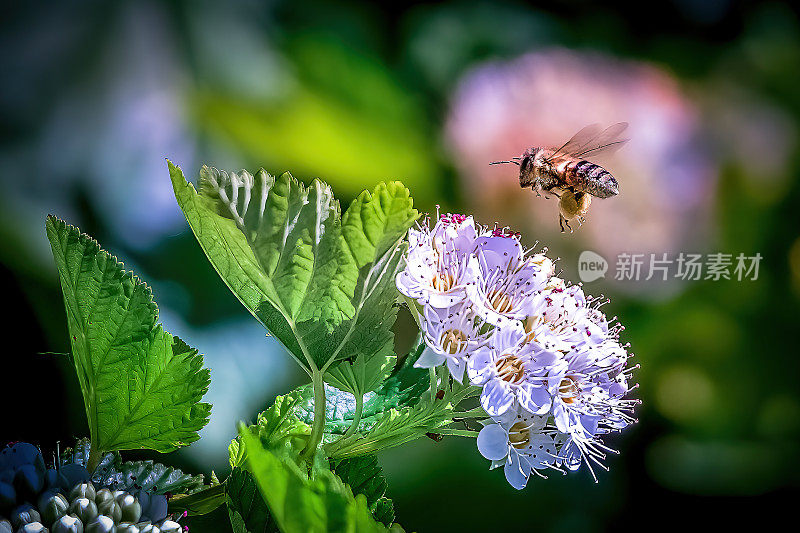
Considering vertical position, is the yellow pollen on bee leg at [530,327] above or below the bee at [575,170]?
below

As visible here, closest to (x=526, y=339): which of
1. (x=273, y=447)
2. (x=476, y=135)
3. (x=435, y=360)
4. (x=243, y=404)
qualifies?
(x=435, y=360)

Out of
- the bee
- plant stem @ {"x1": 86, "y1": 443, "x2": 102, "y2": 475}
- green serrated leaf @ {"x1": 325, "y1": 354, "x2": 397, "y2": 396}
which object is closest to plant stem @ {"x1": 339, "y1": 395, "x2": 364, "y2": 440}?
green serrated leaf @ {"x1": 325, "y1": 354, "x2": 397, "y2": 396}

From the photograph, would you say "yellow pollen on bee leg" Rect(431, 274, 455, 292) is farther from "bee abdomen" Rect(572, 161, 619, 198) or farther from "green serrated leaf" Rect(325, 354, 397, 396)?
"bee abdomen" Rect(572, 161, 619, 198)

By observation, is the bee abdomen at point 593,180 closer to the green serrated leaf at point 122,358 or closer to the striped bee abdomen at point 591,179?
the striped bee abdomen at point 591,179

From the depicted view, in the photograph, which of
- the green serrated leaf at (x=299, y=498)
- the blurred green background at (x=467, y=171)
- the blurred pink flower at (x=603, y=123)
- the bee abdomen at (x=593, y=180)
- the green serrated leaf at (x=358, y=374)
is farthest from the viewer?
the blurred pink flower at (x=603, y=123)

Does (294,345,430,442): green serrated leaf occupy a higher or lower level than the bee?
lower

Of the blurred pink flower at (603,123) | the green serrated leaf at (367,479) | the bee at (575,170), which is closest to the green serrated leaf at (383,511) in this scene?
the green serrated leaf at (367,479)

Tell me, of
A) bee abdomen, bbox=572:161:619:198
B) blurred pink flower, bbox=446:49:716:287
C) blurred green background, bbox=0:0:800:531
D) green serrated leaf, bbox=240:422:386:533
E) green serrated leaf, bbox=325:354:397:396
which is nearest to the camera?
green serrated leaf, bbox=240:422:386:533

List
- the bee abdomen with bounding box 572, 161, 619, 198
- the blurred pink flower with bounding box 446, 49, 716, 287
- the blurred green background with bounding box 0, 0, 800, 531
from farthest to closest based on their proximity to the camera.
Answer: the blurred pink flower with bounding box 446, 49, 716, 287 → the blurred green background with bounding box 0, 0, 800, 531 → the bee abdomen with bounding box 572, 161, 619, 198
